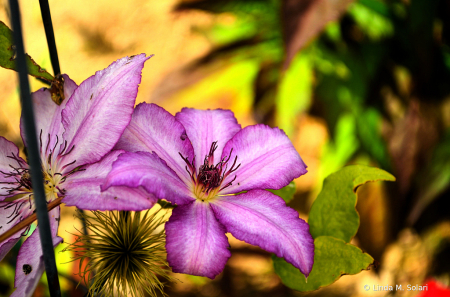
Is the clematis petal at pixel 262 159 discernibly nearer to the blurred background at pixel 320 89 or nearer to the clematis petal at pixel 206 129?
the clematis petal at pixel 206 129

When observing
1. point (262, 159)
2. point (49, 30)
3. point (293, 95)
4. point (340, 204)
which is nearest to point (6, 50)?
point (49, 30)

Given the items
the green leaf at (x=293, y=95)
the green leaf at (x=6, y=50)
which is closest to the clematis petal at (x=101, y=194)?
the green leaf at (x=6, y=50)

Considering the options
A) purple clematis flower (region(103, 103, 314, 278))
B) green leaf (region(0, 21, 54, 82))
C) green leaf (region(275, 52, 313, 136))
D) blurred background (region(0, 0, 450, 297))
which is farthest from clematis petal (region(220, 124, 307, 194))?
green leaf (region(275, 52, 313, 136))

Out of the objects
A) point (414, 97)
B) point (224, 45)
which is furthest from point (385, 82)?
point (224, 45)

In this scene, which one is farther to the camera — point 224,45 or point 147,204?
point 224,45

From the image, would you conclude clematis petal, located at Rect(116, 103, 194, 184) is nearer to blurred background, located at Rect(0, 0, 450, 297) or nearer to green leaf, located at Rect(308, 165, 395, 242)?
green leaf, located at Rect(308, 165, 395, 242)

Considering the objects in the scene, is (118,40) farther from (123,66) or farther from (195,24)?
(123,66)
